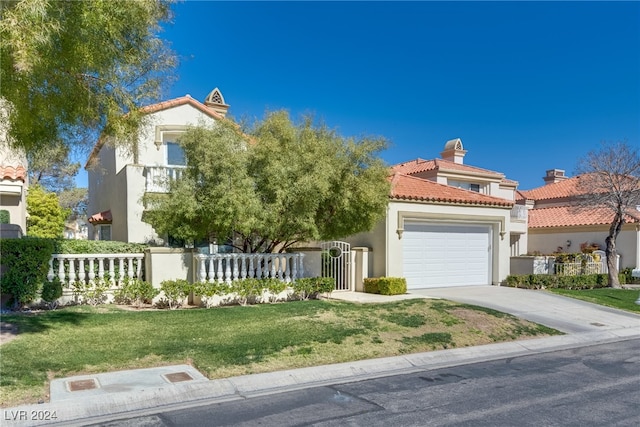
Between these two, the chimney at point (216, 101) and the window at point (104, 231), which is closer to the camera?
the window at point (104, 231)

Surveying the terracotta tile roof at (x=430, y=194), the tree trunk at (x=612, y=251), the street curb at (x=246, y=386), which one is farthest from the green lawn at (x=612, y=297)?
the street curb at (x=246, y=386)

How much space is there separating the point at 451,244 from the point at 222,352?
456 inches

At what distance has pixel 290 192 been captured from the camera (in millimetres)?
11969

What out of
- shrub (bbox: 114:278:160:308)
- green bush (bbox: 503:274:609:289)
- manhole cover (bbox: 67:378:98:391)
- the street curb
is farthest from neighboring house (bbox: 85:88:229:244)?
green bush (bbox: 503:274:609:289)

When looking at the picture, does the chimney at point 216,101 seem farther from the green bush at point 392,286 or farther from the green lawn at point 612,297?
the green lawn at point 612,297

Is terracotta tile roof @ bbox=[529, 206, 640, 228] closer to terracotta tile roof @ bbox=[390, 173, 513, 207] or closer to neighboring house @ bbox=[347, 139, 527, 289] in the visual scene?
neighboring house @ bbox=[347, 139, 527, 289]

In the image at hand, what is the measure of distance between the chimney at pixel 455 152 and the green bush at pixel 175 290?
2340 centimetres

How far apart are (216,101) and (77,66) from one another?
48.0 ft

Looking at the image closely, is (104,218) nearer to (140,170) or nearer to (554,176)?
(140,170)

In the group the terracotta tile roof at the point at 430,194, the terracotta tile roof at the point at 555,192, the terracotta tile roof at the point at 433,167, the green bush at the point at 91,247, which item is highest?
the terracotta tile roof at the point at 433,167

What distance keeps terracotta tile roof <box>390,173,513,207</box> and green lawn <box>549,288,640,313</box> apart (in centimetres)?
413

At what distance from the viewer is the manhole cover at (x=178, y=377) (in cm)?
653

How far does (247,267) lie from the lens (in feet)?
44.3

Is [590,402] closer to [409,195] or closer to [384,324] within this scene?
[384,324]
